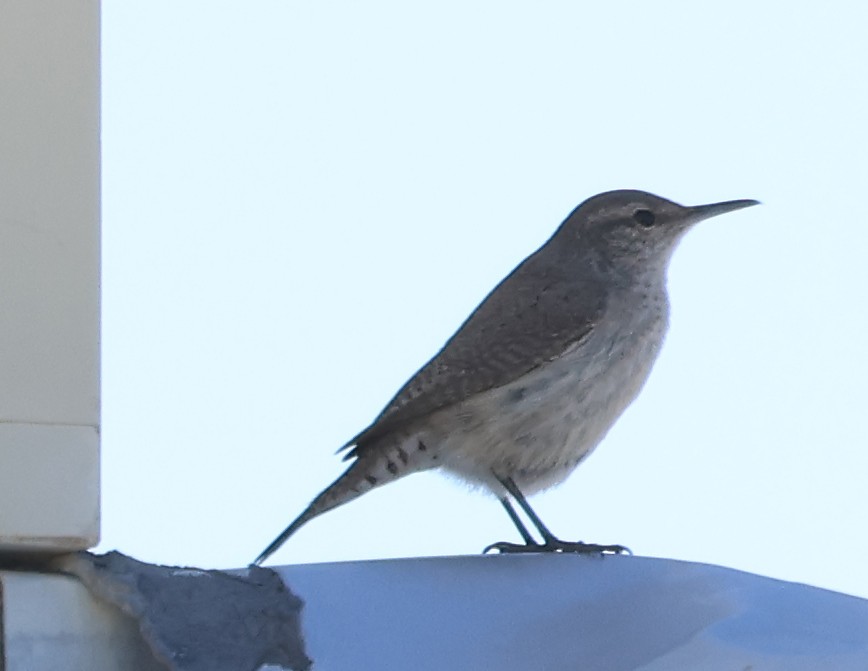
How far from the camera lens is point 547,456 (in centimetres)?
489

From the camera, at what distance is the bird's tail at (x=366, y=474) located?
14.4 feet

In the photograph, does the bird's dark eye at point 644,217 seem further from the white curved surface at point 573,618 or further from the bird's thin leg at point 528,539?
the white curved surface at point 573,618

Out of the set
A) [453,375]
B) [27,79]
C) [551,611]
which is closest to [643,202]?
[453,375]

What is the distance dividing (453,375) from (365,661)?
7.01 feet

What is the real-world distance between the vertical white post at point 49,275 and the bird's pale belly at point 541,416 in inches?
88.6

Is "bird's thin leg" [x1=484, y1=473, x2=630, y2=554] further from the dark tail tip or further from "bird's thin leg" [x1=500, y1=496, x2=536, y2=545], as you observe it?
the dark tail tip

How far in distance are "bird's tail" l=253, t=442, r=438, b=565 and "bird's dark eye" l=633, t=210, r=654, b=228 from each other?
153 centimetres

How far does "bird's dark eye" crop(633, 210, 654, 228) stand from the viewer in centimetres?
592

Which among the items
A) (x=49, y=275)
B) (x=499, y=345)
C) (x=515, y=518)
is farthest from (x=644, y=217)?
(x=49, y=275)

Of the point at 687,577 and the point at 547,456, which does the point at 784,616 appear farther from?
the point at 547,456

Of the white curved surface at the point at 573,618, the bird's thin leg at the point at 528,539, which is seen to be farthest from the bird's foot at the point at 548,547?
the white curved surface at the point at 573,618

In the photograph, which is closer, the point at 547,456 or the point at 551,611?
the point at 551,611

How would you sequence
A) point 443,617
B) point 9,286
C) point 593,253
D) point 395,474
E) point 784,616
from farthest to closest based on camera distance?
point 593,253 < point 395,474 < point 443,617 < point 784,616 < point 9,286

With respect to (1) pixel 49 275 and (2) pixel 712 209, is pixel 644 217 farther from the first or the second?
(1) pixel 49 275
